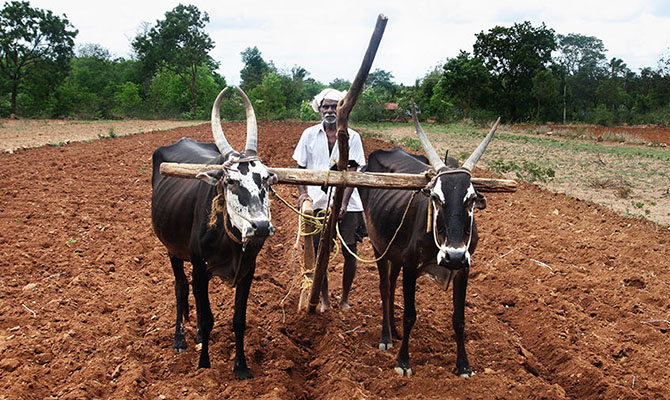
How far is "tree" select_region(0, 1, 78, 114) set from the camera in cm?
4703

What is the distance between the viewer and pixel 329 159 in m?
6.10

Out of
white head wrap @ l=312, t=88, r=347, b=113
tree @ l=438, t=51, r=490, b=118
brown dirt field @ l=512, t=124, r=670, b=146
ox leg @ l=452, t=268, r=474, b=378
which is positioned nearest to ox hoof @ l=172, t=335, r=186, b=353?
ox leg @ l=452, t=268, r=474, b=378

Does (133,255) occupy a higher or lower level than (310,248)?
lower

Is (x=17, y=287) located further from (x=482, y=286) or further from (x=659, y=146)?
(x=659, y=146)

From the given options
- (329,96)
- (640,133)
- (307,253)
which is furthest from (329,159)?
(640,133)

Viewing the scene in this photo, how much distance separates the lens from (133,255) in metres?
8.16

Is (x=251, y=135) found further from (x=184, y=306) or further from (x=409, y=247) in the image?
(x=184, y=306)

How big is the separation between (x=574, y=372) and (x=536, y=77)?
44.9 metres

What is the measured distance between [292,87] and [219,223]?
5295 centimetres

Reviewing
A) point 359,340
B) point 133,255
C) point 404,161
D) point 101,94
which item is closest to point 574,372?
point 359,340

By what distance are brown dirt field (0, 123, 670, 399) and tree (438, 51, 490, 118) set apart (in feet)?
129

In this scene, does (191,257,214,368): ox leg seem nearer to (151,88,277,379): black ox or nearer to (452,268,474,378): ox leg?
(151,88,277,379): black ox

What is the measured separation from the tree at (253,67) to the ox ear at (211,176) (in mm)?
66044

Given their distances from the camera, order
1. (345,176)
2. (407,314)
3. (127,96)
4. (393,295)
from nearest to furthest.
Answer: (345,176), (407,314), (393,295), (127,96)
